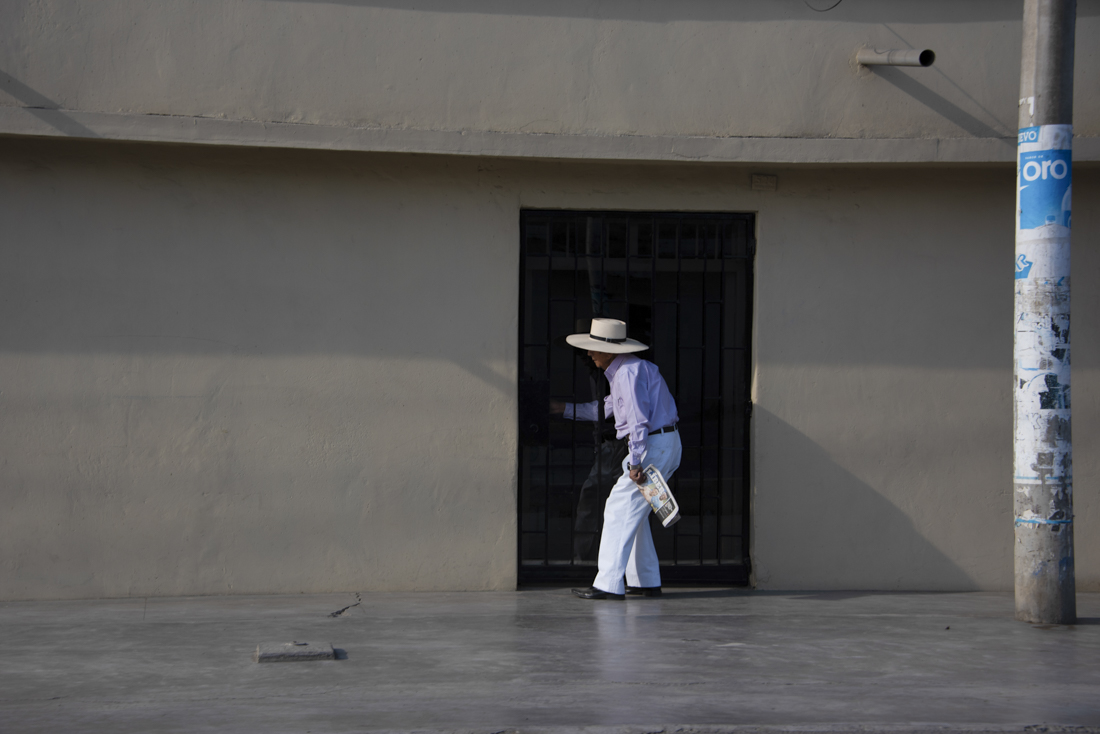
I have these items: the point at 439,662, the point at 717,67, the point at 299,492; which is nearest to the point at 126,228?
the point at 299,492

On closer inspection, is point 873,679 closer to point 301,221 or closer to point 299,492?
point 299,492

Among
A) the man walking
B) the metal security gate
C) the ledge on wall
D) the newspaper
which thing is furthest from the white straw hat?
the ledge on wall

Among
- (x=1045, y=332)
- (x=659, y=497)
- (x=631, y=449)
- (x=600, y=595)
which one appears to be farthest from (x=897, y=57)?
(x=600, y=595)

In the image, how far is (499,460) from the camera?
717cm

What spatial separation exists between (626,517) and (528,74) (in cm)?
310

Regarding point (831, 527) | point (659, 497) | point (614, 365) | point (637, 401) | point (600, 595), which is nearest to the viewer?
point (659, 497)

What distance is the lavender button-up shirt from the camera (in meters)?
6.70

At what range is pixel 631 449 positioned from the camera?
6684 millimetres

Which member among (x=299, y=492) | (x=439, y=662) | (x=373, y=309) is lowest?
(x=439, y=662)

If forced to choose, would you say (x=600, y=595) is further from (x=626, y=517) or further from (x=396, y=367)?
(x=396, y=367)

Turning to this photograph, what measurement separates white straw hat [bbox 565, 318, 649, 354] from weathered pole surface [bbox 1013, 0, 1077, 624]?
238 centimetres

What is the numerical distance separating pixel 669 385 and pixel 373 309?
224cm

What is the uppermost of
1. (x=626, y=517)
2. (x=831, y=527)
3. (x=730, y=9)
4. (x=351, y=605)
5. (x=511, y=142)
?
(x=730, y=9)

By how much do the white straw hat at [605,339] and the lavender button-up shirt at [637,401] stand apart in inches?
4.6
